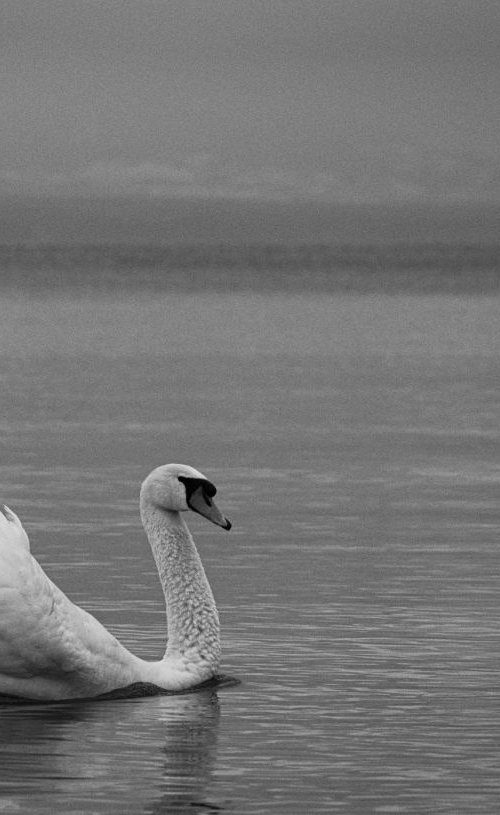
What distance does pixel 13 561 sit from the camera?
488 inches

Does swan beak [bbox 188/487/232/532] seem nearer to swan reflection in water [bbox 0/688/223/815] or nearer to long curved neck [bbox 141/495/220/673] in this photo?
long curved neck [bbox 141/495/220/673]

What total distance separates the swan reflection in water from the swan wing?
119mm

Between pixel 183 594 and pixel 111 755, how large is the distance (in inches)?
96.9

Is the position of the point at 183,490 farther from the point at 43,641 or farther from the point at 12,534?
the point at 43,641

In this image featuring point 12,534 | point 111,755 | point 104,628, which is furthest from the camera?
point 104,628

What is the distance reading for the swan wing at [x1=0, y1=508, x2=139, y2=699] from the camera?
1235cm

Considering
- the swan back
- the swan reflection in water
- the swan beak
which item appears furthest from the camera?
the swan beak

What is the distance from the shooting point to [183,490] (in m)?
13.8

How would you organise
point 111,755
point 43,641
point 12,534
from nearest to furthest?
point 111,755
point 43,641
point 12,534

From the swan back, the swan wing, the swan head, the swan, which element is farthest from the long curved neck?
the swan back

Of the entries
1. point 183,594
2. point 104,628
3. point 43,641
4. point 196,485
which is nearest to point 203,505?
point 196,485

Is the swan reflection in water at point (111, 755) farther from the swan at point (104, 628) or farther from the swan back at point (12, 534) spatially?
the swan back at point (12, 534)

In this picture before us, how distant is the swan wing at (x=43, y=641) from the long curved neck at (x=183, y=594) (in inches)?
24.8

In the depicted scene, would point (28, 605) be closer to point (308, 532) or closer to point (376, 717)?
point (376, 717)
